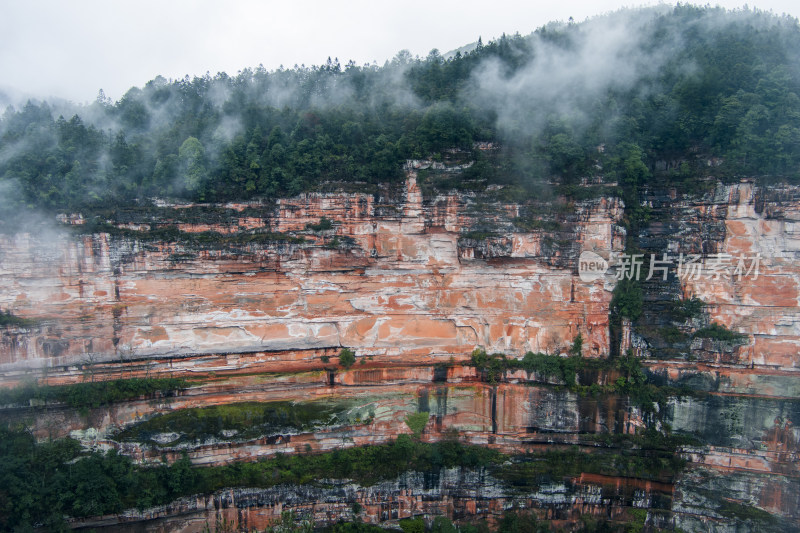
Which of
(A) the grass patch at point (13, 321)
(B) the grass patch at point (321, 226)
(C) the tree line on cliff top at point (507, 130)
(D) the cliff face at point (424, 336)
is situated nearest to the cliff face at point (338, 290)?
(D) the cliff face at point (424, 336)

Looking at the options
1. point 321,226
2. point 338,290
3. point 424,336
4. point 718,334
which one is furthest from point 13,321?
point 718,334

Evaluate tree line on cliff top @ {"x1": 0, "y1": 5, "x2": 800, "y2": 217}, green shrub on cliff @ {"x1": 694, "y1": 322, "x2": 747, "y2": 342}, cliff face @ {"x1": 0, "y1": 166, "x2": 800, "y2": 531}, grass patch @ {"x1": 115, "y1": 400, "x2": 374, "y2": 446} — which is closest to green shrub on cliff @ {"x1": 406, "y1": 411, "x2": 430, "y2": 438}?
cliff face @ {"x1": 0, "y1": 166, "x2": 800, "y2": 531}

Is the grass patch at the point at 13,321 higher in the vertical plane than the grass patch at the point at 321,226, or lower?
lower

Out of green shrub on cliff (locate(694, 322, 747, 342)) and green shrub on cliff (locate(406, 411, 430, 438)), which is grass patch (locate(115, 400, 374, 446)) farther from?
green shrub on cliff (locate(694, 322, 747, 342))

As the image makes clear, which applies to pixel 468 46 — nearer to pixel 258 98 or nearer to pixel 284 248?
pixel 258 98

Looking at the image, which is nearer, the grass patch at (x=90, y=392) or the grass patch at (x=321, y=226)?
the grass patch at (x=90, y=392)

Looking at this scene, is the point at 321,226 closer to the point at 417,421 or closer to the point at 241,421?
the point at 241,421

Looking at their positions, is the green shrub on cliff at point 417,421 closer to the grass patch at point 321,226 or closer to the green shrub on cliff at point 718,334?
the grass patch at point 321,226

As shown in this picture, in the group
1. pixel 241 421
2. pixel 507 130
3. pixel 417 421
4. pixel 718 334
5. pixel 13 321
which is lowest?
pixel 417 421
